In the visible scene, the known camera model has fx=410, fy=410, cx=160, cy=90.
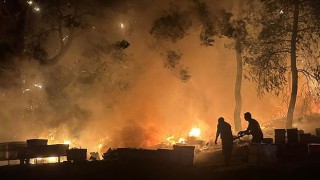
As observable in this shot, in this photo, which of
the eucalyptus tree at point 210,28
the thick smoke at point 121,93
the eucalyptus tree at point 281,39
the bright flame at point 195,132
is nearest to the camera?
the eucalyptus tree at point 281,39

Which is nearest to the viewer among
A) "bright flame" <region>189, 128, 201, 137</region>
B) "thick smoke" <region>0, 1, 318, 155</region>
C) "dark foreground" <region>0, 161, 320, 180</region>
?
"dark foreground" <region>0, 161, 320, 180</region>

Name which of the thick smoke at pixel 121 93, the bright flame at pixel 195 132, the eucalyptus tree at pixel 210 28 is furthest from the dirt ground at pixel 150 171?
the thick smoke at pixel 121 93

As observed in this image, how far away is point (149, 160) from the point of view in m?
15.1

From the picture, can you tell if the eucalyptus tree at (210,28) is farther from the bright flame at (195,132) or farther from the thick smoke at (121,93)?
the bright flame at (195,132)

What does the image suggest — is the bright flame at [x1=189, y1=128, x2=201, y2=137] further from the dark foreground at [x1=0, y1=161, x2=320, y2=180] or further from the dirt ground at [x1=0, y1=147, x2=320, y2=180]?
the dark foreground at [x1=0, y1=161, x2=320, y2=180]

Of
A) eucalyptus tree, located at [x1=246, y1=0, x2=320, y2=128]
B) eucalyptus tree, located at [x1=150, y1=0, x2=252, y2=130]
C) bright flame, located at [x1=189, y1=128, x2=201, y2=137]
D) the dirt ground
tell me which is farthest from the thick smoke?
the dirt ground

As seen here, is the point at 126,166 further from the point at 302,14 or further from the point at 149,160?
the point at 302,14

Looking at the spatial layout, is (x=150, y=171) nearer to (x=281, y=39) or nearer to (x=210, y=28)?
(x=281, y=39)

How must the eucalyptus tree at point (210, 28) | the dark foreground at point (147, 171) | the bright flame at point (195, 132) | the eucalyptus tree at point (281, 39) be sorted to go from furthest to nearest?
1. the bright flame at point (195, 132)
2. the eucalyptus tree at point (210, 28)
3. the eucalyptus tree at point (281, 39)
4. the dark foreground at point (147, 171)

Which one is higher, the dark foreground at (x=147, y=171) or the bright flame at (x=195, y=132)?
the bright flame at (x=195, y=132)

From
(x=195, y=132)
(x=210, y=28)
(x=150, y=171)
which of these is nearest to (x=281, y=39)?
(x=210, y=28)

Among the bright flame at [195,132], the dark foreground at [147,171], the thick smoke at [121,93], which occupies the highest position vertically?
the thick smoke at [121,93]

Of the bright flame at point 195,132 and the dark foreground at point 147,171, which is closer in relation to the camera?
the dark foreground at point 147,171

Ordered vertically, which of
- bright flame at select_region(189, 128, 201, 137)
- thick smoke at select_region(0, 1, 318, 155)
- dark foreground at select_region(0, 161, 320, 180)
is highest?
thick smoke at select_region(0, 1, 318, 155)
